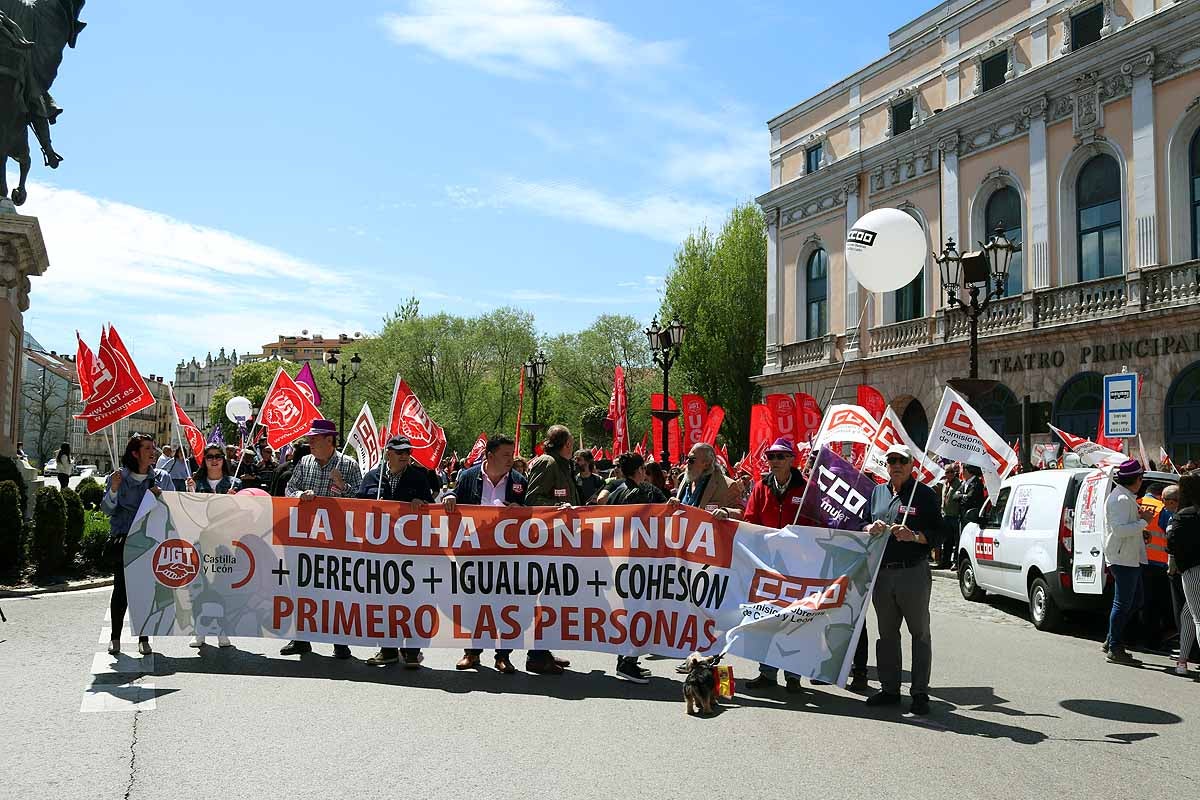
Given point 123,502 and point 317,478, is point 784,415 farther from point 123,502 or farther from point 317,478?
point 123,502

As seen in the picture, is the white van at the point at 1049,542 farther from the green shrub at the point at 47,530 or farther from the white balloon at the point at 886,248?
the green shrub at the point at 47,530

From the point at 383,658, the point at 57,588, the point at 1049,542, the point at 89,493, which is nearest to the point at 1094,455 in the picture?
the point at 1049,542

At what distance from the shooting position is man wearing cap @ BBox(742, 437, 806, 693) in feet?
26.9

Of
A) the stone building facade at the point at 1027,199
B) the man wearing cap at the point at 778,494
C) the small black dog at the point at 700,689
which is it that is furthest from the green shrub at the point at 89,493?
the stone building facade at the point at 1027,199

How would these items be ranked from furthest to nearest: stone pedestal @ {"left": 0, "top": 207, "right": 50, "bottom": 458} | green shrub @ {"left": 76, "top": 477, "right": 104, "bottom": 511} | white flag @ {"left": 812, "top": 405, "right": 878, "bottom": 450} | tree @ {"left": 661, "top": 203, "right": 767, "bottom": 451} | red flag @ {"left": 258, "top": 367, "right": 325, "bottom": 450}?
tree @ {"left": 661, "top": 203, "right": 767, "bottom": 451}, green shrub @ {"left": 76, "top": 477, "right": 104, "bottom": 511}, red flag @ {"left": 258, "top": 367, "right": 325, "bottom": 450}, stone pedestal @ {"left": 0, "top": 207, "right": 50, "bottom": 458}, white flag @ {"left": 812, "top": 405, "right": 878, "bottom": 450}

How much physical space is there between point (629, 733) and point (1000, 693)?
327 centimetres

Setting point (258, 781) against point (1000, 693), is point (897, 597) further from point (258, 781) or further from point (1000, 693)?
point (258, 781)

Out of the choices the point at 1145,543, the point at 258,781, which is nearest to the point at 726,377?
the point at 1145,543

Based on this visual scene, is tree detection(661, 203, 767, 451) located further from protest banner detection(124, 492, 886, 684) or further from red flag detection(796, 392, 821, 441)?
protest banner detection(124, 492, 886, 684)

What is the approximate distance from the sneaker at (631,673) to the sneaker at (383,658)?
1.90 m

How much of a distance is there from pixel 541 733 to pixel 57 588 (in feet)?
29.6

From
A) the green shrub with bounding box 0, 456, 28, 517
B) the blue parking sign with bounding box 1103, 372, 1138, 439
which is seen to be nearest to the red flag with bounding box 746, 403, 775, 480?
the blue parking sign with bounding box 1103, 372, 1138, 439

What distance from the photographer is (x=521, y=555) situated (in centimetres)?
846

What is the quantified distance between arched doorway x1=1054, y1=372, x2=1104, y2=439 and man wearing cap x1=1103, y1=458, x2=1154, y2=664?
15.5 metres
